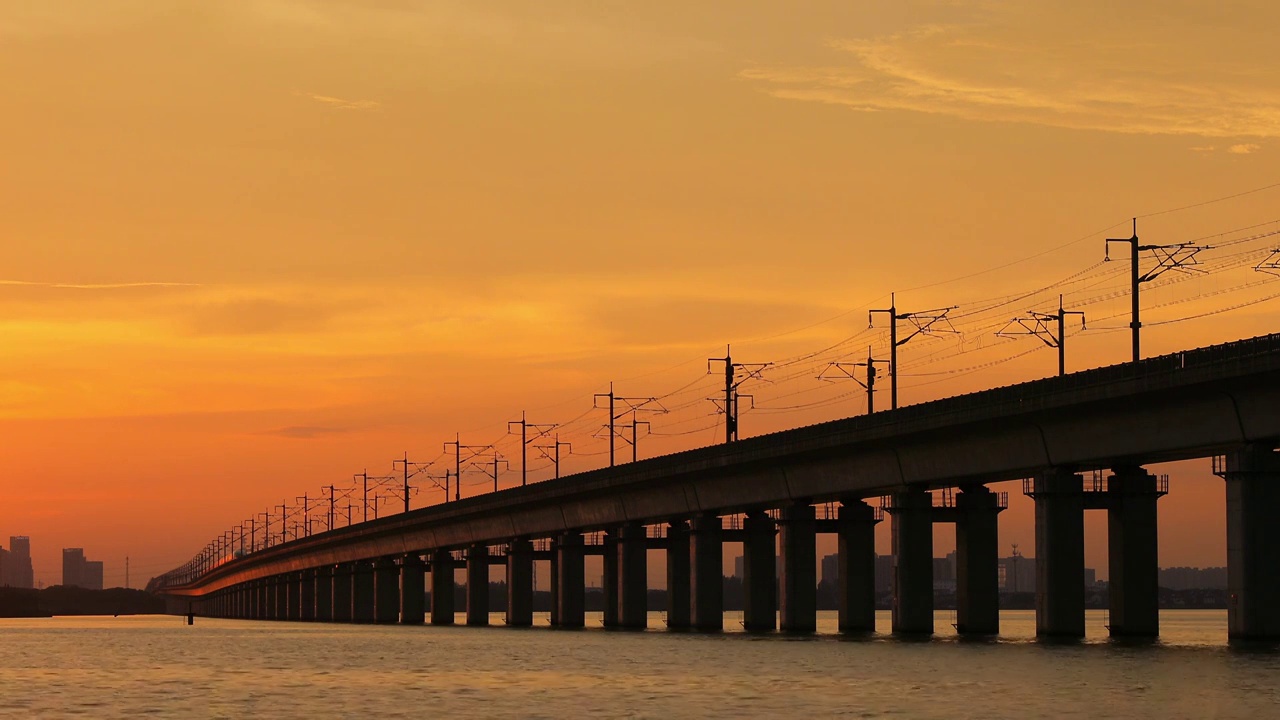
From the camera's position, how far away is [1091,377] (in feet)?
279

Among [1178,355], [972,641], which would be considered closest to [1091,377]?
[1178,355]

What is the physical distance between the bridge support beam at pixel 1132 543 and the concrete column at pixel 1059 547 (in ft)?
3.91

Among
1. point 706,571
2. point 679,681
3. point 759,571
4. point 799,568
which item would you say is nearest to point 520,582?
point 706,571

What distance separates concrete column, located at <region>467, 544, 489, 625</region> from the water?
273 ft

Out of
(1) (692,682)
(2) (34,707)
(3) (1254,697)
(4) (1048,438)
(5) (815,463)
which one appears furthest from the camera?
(5) (815,463)

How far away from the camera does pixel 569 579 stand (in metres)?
165

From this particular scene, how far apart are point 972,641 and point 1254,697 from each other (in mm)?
46300

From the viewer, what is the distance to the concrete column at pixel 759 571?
12850 centimetres

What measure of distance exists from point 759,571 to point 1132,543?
41.6 m

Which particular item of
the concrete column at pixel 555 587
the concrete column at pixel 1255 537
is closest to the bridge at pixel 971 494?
the concrete column at pixel 1255 537

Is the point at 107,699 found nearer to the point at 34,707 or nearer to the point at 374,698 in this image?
the point at 34,707

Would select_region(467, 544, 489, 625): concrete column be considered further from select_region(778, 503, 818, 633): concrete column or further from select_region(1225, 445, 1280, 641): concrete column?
select_region(1225, 445, 1280, 641): concrete column

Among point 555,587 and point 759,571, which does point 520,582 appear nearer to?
point 555,587

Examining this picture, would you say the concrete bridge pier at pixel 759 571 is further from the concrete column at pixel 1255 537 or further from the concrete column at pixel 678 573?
the concrete column at pixel 1255 537
